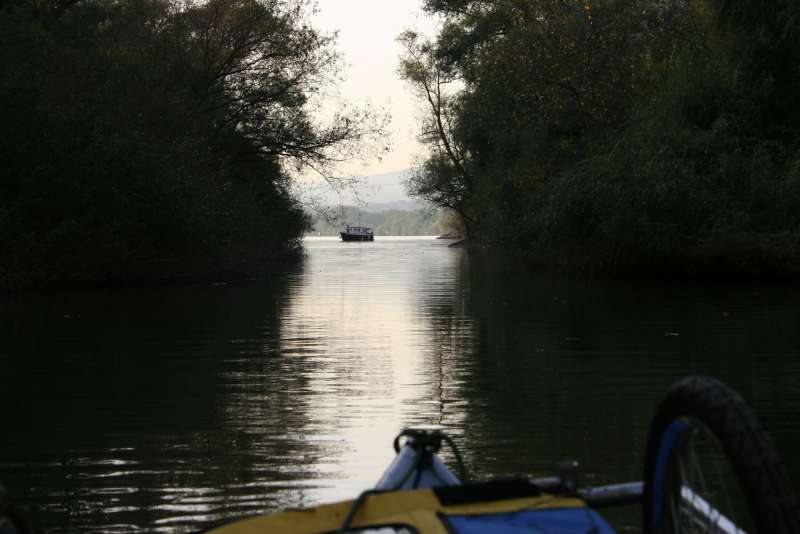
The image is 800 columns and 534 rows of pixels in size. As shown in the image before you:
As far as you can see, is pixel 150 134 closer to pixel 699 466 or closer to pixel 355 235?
pixel 699 466

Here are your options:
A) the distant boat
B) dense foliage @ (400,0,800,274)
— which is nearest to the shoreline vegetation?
dense foliage @ (400,0,800,274)

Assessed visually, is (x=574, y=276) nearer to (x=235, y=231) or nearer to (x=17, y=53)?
(x=235, y=231)

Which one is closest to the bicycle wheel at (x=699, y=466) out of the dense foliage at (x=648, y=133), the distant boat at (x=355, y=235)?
the dense foliage at (x=648, y=133)

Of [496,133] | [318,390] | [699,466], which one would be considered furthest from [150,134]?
[699,466]

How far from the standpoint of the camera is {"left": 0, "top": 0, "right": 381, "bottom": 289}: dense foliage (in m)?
22.8

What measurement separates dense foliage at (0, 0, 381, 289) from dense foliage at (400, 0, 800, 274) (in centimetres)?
688

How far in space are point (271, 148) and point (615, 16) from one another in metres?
13.2

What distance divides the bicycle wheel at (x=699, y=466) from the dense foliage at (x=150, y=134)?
19911 mm

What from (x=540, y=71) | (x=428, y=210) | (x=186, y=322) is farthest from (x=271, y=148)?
(x=428, y=210)

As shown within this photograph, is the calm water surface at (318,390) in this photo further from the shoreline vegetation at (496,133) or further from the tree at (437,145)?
the tree at (437,145)

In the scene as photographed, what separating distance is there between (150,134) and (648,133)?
1192 cm

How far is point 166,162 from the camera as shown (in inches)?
1003

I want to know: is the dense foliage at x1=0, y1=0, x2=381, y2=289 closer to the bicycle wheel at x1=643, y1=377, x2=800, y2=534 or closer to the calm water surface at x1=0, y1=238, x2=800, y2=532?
the calm water surface at x1=0, y1=238, x2=800, y2=532

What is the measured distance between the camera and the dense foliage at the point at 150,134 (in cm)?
2284
